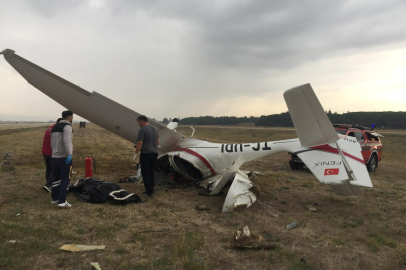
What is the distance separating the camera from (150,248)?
3.64 m

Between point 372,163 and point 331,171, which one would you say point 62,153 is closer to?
point 331,171

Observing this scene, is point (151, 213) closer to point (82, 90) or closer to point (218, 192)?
point (218, 192)

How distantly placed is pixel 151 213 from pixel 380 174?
10.8m

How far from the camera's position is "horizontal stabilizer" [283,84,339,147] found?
16.7 ft

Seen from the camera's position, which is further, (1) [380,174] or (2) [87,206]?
(1) [380,174]

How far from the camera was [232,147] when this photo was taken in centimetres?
748

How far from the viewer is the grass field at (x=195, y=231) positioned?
131 inches

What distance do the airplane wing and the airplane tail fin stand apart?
Result: 13.9ft

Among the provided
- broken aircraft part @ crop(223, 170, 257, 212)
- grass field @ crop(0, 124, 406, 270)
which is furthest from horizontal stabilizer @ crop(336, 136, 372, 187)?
broken aircraft part @ crop(223, 170, 257, 212)

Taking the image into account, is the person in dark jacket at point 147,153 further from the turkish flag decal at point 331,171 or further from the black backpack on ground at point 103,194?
the turkish flag decal at point 331,171

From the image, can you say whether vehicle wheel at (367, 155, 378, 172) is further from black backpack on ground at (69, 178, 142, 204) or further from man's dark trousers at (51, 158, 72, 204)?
man's dark trousers at (51, 158, 72, 204)

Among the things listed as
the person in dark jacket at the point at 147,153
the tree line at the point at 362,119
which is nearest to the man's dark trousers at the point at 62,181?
the person in dark jacket at the point at 147,153

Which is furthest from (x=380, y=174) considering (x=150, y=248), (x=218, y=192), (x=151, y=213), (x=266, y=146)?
(x=150, y=248)

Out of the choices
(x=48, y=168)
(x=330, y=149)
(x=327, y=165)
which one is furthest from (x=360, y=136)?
(x=48, y=168)
